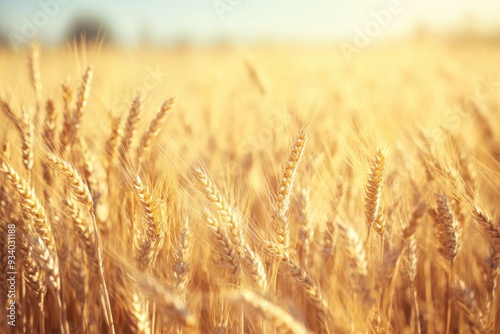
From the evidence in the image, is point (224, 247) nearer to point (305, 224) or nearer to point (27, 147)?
point (305, 224)

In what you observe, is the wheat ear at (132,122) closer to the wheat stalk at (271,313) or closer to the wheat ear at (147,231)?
the wheat ear at (147,231)

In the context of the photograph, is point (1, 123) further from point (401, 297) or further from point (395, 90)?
point (395, 90)

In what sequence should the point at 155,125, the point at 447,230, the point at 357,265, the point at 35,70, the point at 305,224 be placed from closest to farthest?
the point at 357,265 → the point at 447,230 → the point at 305,224 → the point at 155,125 → the point at 35,70

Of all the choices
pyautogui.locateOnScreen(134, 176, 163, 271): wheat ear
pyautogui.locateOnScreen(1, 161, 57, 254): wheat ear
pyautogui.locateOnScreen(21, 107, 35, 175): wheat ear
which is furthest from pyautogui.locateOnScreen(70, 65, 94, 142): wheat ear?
pyautogui.locateOnScreen(134, 176, 163, 271): wheat ear

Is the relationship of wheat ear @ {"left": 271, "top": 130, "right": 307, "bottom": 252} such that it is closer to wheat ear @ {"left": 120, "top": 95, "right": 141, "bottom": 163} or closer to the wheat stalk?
the wheat stalk

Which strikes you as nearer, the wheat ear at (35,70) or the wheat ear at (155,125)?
the wheat ear at (155,125)

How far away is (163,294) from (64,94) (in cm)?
120

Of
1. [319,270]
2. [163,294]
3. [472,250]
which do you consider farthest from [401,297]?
[163,294]

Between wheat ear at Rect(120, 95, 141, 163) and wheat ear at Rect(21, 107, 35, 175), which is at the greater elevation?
wheat ear at Rect(120, 95, 141, 163)

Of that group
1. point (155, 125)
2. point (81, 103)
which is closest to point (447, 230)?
point (155, 125)

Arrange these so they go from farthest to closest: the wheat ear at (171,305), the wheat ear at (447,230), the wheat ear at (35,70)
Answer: the wheat ear at (35,70) < the wheat ear at (447,230) < the wheat ear at (171,305)

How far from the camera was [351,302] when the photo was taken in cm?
103

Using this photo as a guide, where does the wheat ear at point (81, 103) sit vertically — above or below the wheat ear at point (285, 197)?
above
